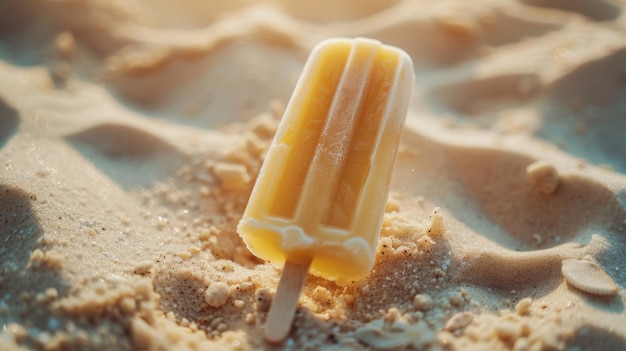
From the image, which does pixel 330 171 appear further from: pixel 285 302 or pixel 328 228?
pixel 285 302

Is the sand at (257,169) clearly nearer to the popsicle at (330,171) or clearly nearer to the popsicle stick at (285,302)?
the popsicle stick at (285,302)

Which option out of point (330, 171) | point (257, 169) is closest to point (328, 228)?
point (330, 171)

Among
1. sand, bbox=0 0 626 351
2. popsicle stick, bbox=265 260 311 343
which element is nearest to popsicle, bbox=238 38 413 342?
popsicle stick, bbox=265 260 311 343

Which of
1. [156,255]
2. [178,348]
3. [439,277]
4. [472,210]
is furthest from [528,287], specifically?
[156,255]

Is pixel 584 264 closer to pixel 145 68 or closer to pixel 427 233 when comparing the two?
pixel 427 233

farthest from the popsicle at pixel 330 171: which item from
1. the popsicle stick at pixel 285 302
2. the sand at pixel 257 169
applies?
the sand at pixel 257 169

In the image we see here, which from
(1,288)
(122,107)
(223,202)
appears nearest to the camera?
(1,288)

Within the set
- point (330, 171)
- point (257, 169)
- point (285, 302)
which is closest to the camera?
point (285, 302)
